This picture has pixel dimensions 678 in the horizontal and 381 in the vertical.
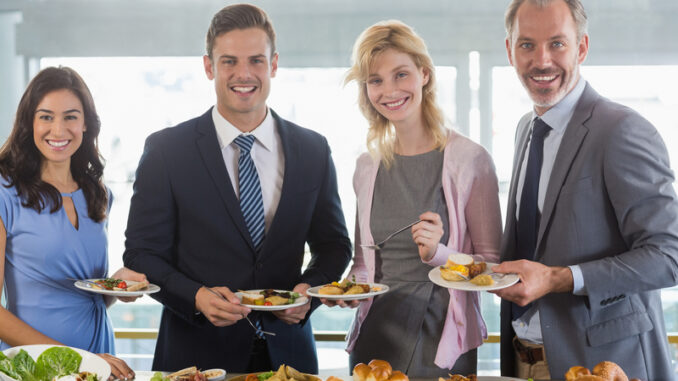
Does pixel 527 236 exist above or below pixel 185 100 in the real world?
below

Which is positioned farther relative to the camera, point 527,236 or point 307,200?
point 307,200

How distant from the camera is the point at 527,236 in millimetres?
2496

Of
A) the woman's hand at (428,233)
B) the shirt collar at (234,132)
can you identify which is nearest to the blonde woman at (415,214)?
the woman's hand at (428,233)

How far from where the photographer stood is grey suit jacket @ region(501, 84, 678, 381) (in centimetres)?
223

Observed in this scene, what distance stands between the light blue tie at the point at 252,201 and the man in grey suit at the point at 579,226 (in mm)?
968

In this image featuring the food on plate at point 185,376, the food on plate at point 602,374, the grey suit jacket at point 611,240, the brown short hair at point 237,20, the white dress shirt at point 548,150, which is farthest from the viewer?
the brown short hair at point 237,20

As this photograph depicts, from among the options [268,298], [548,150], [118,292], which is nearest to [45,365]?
[118,292]

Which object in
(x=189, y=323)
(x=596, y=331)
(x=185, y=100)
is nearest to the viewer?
(x=596, y=331)

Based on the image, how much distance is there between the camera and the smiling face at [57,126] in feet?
8.97

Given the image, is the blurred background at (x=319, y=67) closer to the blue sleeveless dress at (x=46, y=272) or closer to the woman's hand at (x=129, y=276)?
the blue sleeveless dress at (x=46, y=272)

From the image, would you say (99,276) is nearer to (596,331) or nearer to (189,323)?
(189,323)

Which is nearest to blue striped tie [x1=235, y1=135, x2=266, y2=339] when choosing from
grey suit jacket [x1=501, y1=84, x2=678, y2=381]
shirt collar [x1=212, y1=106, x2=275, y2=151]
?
shirt collar [x1=212, y1=106, x2=275, y2=151]

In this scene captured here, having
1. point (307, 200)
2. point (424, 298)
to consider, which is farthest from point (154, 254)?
point (424, 298)

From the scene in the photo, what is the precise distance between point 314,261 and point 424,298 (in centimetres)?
53
